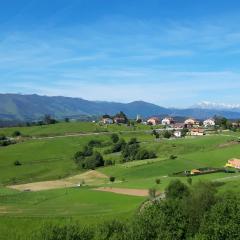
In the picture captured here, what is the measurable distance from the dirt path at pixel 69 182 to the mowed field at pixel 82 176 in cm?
25

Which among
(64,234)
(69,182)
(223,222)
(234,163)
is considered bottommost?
(69,182)

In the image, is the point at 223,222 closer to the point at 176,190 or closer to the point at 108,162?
the point at 176,190

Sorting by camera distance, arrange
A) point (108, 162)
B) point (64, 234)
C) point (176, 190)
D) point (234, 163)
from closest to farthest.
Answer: point (64, 234)
point (176, 190)
point (234, 163)
point (108, 162)

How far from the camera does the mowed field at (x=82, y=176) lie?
7362cm

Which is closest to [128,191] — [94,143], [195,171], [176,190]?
[176,190]

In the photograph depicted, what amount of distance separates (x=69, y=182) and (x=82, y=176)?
10612 mm

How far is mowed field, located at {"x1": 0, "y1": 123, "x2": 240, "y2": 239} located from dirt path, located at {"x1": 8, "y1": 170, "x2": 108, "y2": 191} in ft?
0.83

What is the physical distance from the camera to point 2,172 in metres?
139

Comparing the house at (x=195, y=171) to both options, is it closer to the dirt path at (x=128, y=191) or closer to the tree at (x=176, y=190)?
the dirt path at (x=128, y=191)

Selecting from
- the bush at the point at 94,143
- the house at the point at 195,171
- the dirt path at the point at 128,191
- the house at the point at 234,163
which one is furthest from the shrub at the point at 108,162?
the dirt path at the point at 128,191

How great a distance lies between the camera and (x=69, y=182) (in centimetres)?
11975

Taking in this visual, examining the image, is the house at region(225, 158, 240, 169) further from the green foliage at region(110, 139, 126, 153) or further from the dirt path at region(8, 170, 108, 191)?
the green foliage at region(110, 139, 126, 153)

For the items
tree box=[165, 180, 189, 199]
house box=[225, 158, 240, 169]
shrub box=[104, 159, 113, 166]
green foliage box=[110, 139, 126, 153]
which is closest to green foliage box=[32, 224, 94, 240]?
tree box=[165, 180, 189, 199]

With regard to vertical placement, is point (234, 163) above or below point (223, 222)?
below
